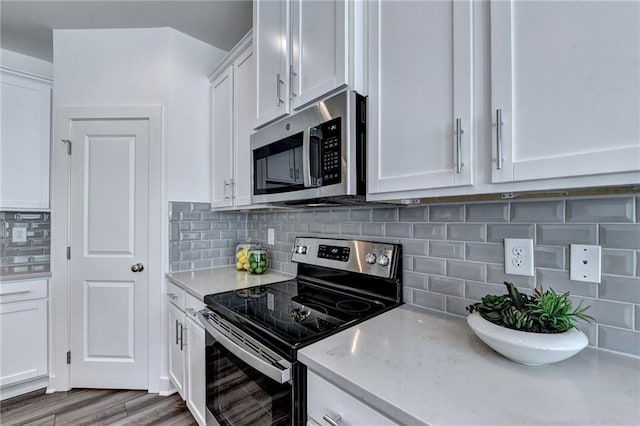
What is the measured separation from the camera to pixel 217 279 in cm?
197

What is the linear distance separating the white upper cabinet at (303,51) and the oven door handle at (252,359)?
100 cm

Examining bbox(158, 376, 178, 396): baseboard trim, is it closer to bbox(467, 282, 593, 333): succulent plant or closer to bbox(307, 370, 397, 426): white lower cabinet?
bbox(307, 370, 397, 426): white lower cabinet

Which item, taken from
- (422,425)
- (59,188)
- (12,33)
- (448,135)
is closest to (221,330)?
(422,425)

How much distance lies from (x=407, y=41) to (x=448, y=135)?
1.19 feet

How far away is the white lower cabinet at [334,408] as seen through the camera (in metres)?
0.71

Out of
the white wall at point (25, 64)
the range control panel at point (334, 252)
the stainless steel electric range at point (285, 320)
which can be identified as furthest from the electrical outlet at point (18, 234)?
the range control panel at point (334, 252)

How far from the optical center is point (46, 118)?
96.4 inches

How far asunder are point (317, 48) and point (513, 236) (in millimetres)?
1039

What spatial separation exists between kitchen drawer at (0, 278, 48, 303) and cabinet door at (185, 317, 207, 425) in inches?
53.1

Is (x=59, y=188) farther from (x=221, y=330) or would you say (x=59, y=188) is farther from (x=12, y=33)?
(x=221, y=330)

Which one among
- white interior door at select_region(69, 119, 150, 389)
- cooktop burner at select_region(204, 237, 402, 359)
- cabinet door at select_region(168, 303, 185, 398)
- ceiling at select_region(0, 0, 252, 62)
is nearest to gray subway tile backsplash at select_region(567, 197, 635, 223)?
cooktop burner at select_region(204, 237, 402, 359)

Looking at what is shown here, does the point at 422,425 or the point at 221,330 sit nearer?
the point at 422,425

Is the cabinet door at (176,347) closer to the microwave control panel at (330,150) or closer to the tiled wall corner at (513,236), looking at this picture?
the tiled wall corner at (513,236)

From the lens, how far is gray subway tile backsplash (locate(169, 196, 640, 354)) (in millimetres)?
849
